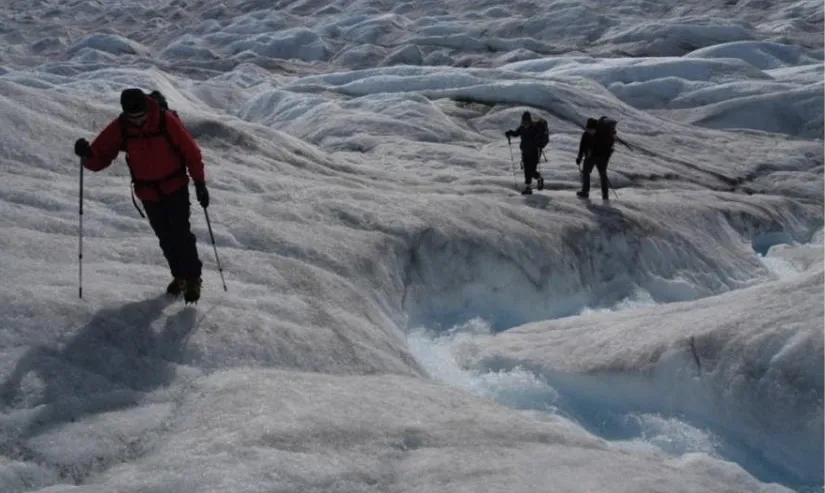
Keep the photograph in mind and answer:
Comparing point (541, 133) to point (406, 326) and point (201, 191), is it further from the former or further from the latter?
point (201, 191)

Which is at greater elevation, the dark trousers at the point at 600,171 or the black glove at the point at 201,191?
the black glove at the point at 201,191

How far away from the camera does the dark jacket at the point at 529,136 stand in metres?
20.8

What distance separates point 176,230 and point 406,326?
4923 millimetres

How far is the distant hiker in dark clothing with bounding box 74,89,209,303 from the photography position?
8500mm

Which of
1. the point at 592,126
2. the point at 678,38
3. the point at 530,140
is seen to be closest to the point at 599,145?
the point at 592,126

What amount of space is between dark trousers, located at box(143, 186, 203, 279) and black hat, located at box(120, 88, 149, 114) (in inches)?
41.9

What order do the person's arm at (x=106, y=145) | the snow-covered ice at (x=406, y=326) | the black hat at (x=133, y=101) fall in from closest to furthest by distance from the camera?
1. the snow-covered ice at (x=406, y=326)
2. the black hat at (x=133, y=101)
3. the person's arm at (x=106, y=145)

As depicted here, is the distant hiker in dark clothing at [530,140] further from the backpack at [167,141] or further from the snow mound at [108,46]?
the snow mound at [108,46]

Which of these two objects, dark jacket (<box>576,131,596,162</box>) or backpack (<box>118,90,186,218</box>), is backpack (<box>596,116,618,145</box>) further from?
backpack (<box>118,90,186,218</box>)

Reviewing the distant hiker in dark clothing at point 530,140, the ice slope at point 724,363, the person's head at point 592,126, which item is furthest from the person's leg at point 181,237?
the person's head at point 592,126

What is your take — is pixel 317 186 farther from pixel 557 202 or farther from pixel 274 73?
pixel 274 73

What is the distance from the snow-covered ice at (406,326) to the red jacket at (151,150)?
1488mm

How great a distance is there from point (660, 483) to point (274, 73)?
53110mm

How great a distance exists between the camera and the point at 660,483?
7.65m
